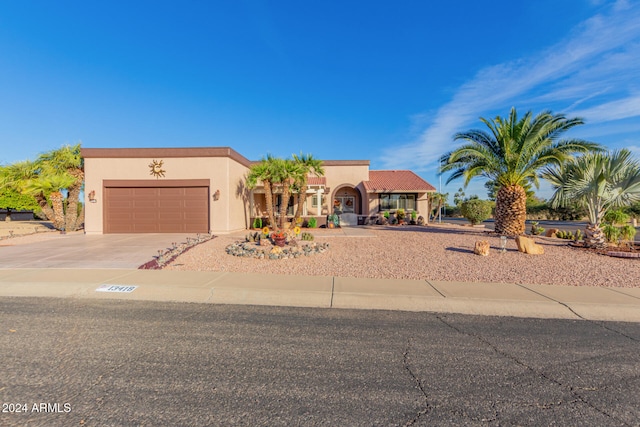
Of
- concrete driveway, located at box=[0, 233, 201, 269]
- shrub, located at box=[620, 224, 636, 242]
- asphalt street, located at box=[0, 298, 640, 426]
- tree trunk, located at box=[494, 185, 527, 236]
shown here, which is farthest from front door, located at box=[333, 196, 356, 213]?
asphalt street, located at box=[0, 298, 640, 426]

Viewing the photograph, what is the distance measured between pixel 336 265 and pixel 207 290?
3833mm

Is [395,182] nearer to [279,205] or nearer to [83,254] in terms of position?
[279,205]

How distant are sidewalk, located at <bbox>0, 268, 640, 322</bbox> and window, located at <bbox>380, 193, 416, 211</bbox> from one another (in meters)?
16.8

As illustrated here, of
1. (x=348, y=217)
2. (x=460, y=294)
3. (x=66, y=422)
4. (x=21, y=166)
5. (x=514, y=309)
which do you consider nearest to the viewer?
(x=66, y=422)

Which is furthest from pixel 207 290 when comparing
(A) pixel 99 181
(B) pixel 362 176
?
(B) pixel 362 176

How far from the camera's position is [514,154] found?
46.6ft

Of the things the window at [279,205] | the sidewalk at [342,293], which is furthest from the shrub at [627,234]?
the window at [279,205]

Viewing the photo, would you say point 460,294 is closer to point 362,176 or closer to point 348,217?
point 348,217

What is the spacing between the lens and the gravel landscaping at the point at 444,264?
744cm

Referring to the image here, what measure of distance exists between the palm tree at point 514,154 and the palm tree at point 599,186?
2.66 meters

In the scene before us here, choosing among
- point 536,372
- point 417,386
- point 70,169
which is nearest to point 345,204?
point 70,169

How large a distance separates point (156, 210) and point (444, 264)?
1535 cm

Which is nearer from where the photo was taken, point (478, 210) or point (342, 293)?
point (342, 293)

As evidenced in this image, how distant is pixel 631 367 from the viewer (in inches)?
132
